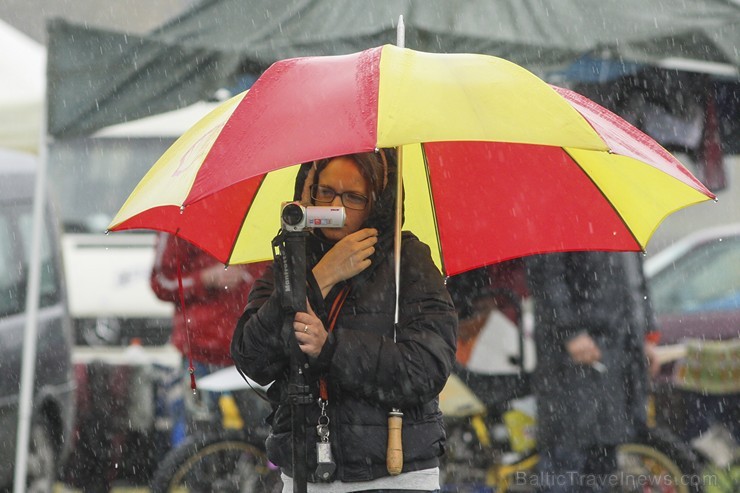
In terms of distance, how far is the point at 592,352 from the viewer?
21.9 ft

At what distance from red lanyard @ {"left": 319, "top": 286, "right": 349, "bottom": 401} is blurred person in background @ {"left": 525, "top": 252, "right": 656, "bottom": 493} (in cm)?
347

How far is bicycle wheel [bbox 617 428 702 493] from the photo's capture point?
6867mm

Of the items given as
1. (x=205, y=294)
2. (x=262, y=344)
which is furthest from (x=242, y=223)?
(x=205, y=294)

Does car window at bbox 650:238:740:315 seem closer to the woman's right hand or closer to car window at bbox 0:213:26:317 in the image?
car window at bbox 0:213:26:317

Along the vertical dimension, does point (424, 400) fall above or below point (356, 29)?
below

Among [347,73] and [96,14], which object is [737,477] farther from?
[96,14]

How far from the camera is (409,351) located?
3311 millimetres

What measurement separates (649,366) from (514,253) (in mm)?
3519

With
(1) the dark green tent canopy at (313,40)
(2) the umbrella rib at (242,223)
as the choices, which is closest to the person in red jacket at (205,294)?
(1) the dark green tent canopy at (313,40)

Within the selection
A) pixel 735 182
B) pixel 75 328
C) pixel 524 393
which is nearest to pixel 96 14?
pixel 735 182

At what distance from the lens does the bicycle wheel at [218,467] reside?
6.89 m

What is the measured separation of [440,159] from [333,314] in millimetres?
866

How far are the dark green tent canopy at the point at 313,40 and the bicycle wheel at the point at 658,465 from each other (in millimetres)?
2034

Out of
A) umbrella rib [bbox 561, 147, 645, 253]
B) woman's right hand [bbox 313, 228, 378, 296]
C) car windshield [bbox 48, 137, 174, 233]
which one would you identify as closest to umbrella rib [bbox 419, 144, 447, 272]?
umbrella rib [bbox 561, 147, 645, 253]
